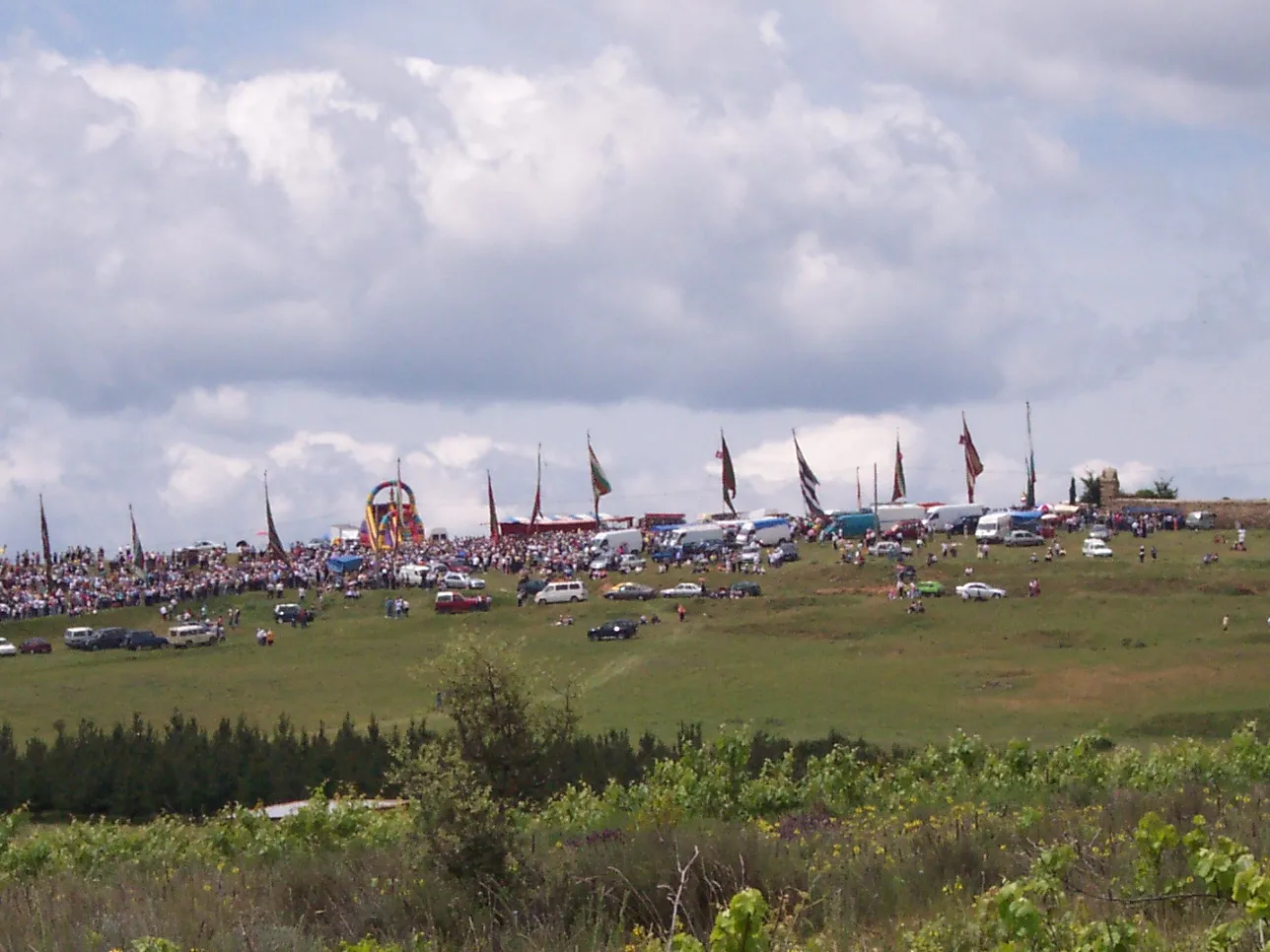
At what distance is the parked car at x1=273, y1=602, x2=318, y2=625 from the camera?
229 ft

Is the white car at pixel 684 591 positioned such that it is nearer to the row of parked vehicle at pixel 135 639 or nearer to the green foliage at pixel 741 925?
the row of parked vehicle at pixel 135 639

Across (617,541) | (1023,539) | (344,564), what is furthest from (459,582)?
(1023,539)

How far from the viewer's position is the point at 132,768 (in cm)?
3512

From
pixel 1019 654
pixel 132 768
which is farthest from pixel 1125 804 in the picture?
pixel 1019 654

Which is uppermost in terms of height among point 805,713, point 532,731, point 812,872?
point 532,731

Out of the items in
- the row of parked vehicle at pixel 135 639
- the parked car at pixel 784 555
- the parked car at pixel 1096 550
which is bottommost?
the row of parked vehicle at pixel 135 639

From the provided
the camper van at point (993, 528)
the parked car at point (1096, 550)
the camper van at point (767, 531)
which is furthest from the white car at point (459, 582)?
the parked car at point (1096, 550)

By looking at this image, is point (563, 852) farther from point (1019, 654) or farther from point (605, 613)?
point (605, 613)

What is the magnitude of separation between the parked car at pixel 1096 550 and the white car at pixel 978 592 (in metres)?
9.07

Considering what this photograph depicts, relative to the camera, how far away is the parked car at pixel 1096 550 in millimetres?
72438

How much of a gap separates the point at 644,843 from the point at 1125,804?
6.87m

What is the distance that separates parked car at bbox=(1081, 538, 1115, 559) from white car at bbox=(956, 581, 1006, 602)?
357 inches

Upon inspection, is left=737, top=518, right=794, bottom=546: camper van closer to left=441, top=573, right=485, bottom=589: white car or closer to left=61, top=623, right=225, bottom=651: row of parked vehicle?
left=441, top=573, right=485, bottom=589: white car

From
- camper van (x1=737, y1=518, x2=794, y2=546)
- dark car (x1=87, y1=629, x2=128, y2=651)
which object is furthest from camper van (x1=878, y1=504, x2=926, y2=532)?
dark car (x1=87, y1=629, x2=128, y2=651)
